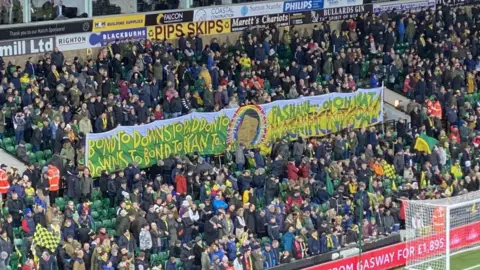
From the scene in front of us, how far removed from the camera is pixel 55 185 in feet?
108

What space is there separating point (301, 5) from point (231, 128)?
9394 millimetres

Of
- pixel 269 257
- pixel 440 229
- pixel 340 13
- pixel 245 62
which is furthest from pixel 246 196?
pixel 340 13

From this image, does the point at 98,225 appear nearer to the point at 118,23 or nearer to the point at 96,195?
the point at 96,195

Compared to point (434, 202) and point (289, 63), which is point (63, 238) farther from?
point (289, 63)

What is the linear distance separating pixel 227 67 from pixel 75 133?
769cm

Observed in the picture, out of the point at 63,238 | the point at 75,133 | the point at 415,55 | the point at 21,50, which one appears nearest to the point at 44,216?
the point at 63,238

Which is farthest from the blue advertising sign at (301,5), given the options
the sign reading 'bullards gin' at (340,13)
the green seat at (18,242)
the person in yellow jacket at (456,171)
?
the green seat at (18,242)

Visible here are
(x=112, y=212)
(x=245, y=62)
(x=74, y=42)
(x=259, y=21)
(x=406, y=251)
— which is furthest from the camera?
(x=259, y=21)

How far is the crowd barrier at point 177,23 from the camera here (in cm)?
3869

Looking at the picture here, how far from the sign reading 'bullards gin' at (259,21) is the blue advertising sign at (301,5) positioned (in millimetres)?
297

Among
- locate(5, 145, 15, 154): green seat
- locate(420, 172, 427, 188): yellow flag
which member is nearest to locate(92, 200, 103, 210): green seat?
locate(5, 145, 15, 154): green seat

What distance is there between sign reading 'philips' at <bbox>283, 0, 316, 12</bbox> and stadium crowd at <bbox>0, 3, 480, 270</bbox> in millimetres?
835

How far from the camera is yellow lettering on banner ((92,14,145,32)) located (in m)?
40.5

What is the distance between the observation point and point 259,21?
4500 centimetres
